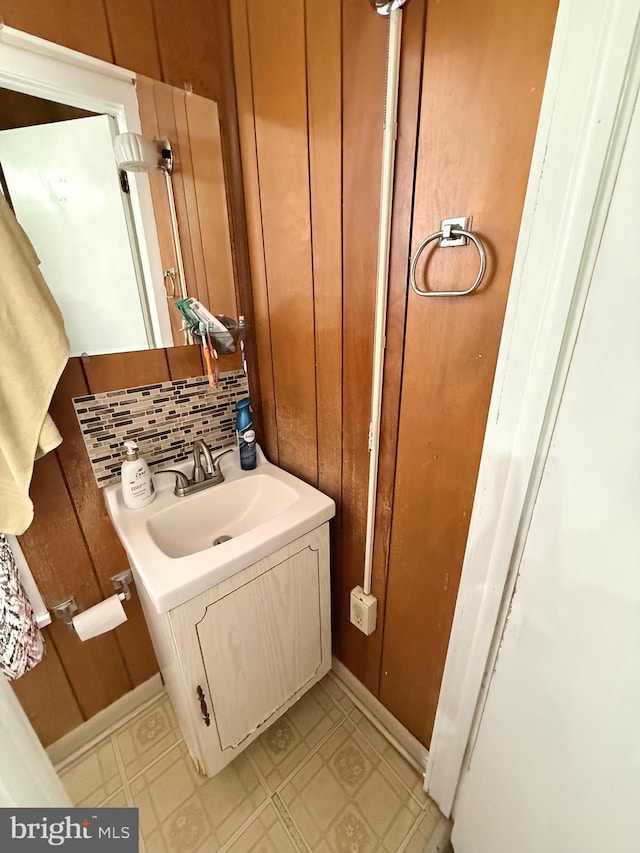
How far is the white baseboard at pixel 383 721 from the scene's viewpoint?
3.68ft

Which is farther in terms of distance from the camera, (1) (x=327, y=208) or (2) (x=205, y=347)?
(2) (x=205, y=347)

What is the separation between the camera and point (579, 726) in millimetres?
574

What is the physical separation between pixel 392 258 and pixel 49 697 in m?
1.58

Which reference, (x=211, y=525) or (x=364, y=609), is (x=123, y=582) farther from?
(x=364, y=609)

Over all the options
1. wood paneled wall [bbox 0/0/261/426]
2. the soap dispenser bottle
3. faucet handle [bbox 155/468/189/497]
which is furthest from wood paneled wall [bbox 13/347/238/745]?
wood paneled wall [bbox 0/0/261/426]

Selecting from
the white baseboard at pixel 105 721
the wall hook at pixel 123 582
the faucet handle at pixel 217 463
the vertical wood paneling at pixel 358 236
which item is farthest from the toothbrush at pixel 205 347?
the white baseboard at pixel 105 721

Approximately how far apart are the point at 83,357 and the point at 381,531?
0.93 metres

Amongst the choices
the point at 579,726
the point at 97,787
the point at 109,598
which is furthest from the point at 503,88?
the point at 97,787

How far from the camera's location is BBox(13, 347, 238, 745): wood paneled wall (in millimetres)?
975

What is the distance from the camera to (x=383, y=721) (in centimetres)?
122

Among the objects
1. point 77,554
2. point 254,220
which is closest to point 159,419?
point 77,554

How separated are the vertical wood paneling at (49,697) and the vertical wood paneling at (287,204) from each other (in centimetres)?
95

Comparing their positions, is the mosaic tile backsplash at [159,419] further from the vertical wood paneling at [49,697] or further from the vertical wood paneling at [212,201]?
the vertical wood paneling at [49,697]

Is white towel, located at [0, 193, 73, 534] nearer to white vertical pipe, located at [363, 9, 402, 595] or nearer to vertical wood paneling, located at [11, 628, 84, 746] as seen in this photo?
vertical wood paneling, located at [11, 628, 84, 746]
